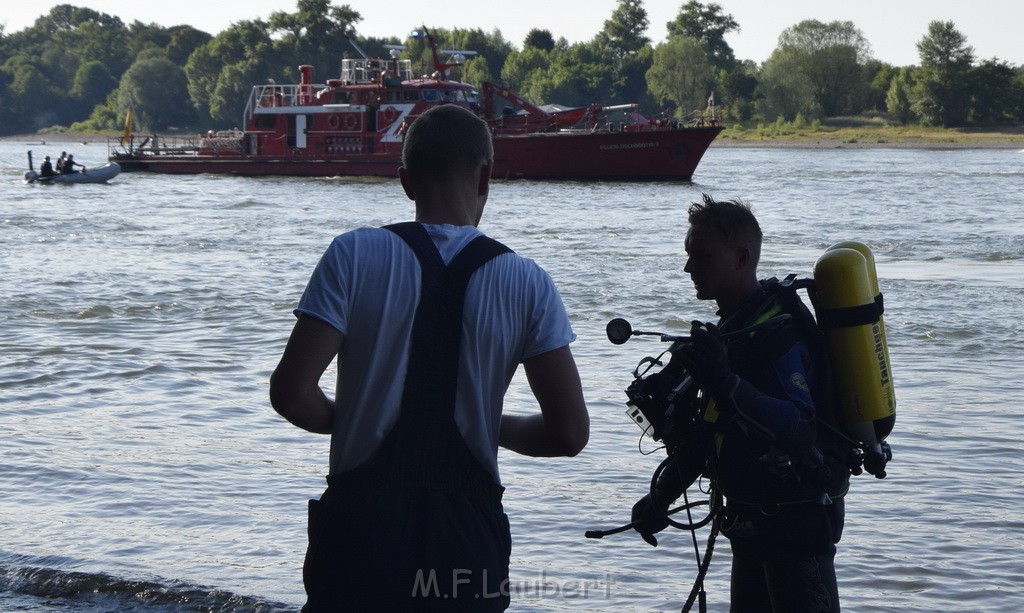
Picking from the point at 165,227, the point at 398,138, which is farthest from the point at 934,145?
the point at 165,227

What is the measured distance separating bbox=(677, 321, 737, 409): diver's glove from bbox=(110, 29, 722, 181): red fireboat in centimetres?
3646

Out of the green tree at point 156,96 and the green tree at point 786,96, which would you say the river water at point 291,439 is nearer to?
the green tree at point 786,96

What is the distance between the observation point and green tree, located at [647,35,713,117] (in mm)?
110812

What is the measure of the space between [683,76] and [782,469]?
11096 centimetres

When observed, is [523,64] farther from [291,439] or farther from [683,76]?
[291,439]

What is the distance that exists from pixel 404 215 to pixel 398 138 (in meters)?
12.2

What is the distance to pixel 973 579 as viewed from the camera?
216 inches

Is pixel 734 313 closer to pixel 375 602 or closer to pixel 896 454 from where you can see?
pixel 375 602

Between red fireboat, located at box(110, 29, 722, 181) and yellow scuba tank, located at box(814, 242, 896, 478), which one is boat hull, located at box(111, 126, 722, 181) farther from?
yellow scuba tank, located at box(814, 242, 896, 478)

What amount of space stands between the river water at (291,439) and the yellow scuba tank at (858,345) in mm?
1296

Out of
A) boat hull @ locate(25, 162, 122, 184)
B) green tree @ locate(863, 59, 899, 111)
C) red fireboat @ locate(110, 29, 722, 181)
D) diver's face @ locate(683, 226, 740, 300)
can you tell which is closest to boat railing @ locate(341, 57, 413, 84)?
red fireboat @ locate(110, 29, 722, 181)

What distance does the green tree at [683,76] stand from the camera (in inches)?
4363

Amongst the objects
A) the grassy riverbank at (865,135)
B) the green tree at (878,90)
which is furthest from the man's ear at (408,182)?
the green tree at (878,90)

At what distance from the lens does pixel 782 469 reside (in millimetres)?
3246
